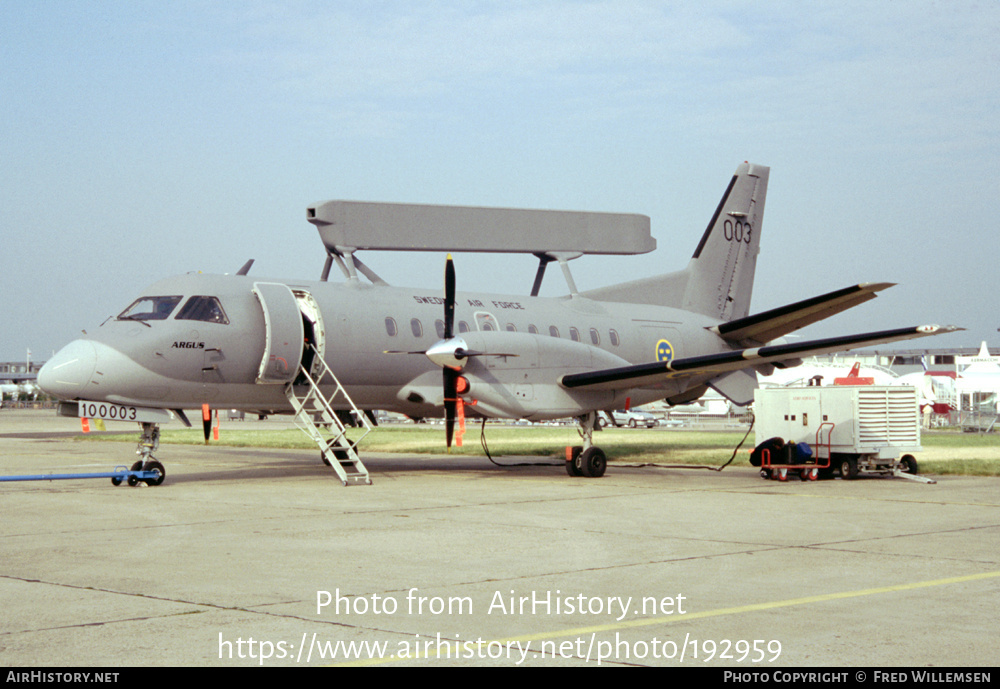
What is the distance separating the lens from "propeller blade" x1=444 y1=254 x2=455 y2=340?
1873cm

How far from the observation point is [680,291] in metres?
26.0

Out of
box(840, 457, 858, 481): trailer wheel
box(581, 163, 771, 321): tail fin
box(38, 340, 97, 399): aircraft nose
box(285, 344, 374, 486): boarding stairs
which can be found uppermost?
box(581, 163, 771, 321): tail fin

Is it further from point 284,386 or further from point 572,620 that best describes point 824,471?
point 572,620

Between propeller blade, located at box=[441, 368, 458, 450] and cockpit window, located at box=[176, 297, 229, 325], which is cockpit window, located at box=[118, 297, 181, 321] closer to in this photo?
cockpit window, located at box=[176, 297, 229, 325]

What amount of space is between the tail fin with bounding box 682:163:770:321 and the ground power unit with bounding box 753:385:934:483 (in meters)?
6.14

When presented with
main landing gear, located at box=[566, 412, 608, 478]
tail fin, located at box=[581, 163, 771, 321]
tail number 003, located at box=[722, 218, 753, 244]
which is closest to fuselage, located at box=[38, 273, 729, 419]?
main landing gear, located at box=[566, 412, 608, 478]

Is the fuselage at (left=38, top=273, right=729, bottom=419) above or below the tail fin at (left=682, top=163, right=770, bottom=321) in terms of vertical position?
below

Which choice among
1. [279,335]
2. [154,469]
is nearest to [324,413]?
[279,335]

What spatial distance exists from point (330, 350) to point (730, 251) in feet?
41.5

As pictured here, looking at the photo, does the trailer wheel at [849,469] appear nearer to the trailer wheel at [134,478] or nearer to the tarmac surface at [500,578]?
A: the tarmac surface at [500,578]

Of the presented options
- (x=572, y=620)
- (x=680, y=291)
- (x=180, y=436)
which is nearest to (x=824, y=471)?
(x=680, y=291)

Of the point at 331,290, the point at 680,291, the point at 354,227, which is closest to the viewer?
the point at 331,290

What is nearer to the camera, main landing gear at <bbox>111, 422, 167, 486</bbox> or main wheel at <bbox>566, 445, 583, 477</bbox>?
main landing gear at <bbox>111, 422, 167, 486</bbox>

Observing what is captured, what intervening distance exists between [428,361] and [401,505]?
5885mm
